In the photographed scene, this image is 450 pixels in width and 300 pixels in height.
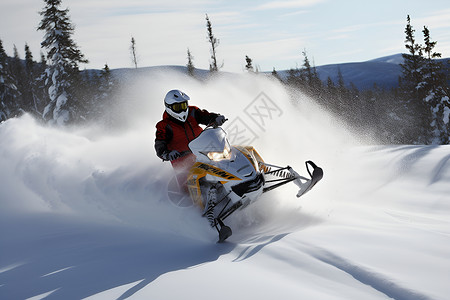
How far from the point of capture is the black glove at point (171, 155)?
5.84m

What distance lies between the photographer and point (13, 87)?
36.7m

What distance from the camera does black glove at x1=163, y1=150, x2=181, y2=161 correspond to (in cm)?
584

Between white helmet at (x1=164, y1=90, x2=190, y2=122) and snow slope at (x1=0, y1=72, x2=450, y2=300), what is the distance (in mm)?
1468

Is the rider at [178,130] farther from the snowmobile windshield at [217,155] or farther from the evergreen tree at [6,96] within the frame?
the evergreen tree at [6,96]

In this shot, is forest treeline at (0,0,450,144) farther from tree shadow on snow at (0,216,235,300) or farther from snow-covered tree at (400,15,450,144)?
tree shadow on snow at (0,216,235,300)

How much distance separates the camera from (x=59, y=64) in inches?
1067

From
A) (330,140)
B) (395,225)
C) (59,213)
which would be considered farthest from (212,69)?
(395,225)

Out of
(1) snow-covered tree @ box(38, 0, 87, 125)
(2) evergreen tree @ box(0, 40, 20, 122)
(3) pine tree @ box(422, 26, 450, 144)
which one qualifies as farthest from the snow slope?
(2) evergreen tree @ box(0, 40, 20, 122)

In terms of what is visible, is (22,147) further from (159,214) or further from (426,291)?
(426,291)

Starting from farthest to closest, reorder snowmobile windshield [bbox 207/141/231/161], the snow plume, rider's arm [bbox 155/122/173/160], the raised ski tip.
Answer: the snow plume
rider's arm [bbox 155/122/173/160]
snowmobile windshield [bbox 207/141/231/161]
the raised ski tip

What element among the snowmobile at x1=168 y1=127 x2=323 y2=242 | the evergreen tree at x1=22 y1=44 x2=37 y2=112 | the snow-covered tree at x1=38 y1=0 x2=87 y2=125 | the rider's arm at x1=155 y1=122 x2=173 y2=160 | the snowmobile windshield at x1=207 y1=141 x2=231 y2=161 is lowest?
the snowmobile at x1=168 y1=127 x2=323 y2=242

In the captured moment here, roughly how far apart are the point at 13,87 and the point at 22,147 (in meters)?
31.0

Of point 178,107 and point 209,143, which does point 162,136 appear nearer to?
point 178,107

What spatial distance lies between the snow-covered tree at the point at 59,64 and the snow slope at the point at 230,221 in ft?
54.9
